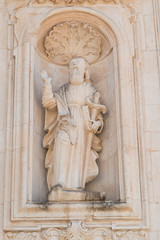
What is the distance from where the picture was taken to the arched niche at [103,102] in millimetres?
11758

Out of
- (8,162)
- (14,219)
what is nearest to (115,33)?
(8,162)

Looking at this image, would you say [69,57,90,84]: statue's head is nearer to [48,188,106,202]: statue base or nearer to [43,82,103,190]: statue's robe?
[43,82,103,190]: statue's robe

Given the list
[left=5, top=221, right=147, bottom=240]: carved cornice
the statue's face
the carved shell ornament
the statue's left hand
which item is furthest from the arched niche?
[left=5, top=221, right=147, bottom=240]: carved cornice

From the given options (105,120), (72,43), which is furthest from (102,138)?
(72,43)

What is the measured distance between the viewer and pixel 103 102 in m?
12.5

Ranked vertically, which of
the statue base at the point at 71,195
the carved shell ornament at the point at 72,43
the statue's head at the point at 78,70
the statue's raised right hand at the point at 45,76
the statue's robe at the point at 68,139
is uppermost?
the carved shell ornament at the point at 72,43

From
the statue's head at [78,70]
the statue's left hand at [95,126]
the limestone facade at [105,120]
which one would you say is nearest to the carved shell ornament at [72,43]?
the limestone facade at [105,120]

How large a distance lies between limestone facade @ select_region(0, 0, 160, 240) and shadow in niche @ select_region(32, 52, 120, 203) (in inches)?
0.7

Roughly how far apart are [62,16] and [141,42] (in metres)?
1.61

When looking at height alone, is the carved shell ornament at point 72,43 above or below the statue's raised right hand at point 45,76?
above

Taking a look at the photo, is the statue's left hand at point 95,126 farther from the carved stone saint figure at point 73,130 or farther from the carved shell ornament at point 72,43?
the carved shell ornament at point 72,43

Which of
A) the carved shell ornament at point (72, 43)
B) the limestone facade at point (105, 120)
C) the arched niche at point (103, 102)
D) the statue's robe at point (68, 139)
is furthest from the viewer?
the carved shell ornament at point (72, 43)

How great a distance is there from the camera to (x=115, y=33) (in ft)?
41.3

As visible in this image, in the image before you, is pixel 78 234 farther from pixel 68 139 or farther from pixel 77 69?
pixel 77 69
